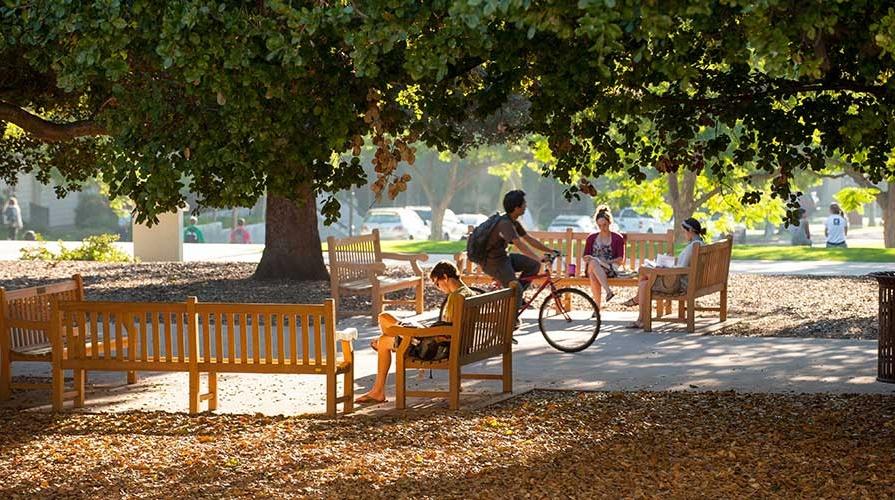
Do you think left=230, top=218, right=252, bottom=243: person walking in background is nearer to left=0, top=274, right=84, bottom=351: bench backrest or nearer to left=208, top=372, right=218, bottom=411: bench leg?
left=0, top=274, right=84, bottom=351: bench backrest

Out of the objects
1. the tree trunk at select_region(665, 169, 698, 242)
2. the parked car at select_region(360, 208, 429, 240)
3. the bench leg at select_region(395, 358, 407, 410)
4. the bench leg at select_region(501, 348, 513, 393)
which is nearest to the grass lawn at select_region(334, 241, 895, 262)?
the tree trunk at select_region(665, 169, 698, 242)

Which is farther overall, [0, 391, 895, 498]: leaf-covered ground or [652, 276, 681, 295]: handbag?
[652, 276, 681, 295]: handbag

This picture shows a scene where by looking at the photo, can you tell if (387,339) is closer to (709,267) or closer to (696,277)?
(696,277)

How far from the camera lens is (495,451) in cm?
788

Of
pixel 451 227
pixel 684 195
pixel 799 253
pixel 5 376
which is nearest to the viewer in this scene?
pixel 5 376

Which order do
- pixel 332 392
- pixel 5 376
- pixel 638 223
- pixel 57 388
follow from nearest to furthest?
1. pixel 332 392
2. pixel 57 388
3. pixel 5 376
4. pixel 638 223

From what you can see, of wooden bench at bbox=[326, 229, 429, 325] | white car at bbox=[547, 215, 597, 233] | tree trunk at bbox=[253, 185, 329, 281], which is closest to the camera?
wooden bench at bbox=[326, 229, 429, 325]

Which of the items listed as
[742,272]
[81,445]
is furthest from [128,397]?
[742,272]

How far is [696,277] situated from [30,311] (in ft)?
21.6

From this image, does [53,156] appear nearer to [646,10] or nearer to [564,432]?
[564,432]

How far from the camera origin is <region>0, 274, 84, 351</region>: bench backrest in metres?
9.85

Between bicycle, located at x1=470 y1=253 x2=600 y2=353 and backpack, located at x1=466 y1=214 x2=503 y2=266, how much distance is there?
1.01ft

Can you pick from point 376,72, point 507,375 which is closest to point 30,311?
point 507,375

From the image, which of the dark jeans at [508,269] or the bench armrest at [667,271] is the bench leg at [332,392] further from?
the bench armrest at [667,271]
